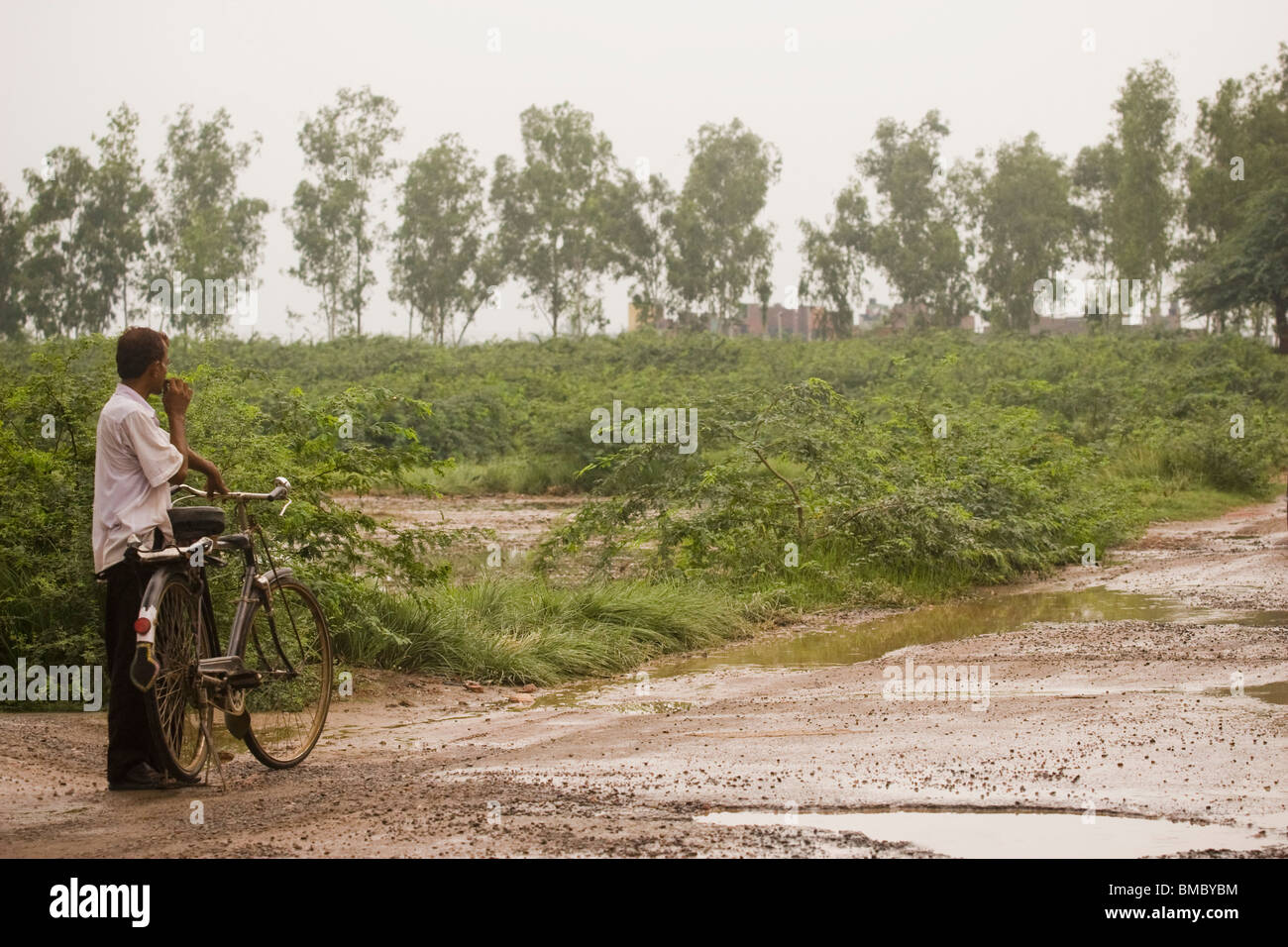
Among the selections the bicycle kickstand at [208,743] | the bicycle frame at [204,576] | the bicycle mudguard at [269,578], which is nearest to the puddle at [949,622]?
the bicycle mudguard at [269,578]

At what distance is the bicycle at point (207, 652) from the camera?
6.18 m

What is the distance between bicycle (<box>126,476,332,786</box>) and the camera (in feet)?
20.3

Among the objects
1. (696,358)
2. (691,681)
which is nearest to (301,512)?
(691,681)

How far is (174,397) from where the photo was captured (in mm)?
6715

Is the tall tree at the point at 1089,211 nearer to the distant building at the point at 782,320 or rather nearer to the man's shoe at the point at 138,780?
the distant building at the point at 782,320

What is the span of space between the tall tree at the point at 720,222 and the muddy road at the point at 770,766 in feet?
178

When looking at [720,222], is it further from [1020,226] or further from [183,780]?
[183,780]

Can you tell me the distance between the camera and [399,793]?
6074 millimetres

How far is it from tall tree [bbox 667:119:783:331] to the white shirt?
5806 centimetres

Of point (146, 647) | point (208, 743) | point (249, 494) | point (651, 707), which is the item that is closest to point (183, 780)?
point (208, 743)

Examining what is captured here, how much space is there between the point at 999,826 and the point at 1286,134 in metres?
53.8

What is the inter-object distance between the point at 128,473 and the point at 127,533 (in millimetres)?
274

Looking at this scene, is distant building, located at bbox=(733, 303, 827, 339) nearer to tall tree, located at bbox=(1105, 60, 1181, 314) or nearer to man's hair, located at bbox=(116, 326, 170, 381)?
tall tree, located at bbox=(1105, 60, 1181, 314)

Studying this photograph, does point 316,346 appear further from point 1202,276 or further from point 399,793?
point 399,793
